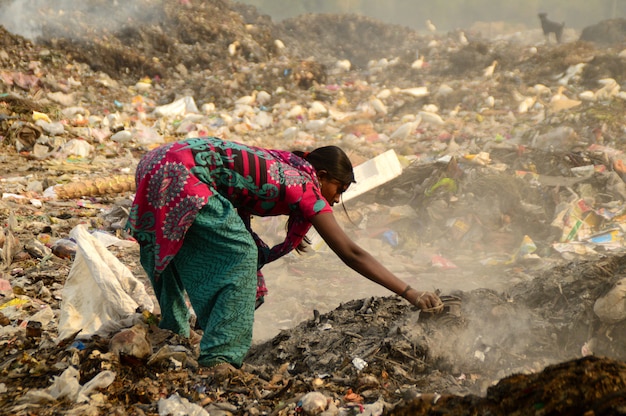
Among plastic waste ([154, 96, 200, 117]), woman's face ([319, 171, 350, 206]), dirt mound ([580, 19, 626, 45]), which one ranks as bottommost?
dirt mound ([580, 19, 626, 45])

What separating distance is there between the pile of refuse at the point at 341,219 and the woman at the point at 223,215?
18cm

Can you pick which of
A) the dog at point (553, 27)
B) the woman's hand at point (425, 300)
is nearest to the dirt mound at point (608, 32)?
the dog at point (553, 27)

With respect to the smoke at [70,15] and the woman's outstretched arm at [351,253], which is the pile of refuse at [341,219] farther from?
the woman's outstretched arm at [351,253]

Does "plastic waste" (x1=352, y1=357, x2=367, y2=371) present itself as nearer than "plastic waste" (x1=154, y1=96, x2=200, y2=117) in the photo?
Yes

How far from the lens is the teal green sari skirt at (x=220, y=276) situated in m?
1.99

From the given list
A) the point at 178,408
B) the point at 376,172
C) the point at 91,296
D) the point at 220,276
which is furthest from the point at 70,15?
the point at 178,408

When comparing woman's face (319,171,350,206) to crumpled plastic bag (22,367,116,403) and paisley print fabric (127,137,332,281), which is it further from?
crumpled plastic bag (22,367,116,403)

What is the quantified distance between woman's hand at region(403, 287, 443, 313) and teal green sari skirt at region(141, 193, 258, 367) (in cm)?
61

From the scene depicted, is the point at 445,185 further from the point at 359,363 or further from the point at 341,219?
the point at 359,363

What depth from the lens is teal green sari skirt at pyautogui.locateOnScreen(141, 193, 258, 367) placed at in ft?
6.53

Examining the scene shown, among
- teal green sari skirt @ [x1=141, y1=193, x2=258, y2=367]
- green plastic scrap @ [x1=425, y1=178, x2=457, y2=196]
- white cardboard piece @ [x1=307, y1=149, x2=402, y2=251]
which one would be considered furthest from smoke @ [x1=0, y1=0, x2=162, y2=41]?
teal green sari skirt @ [x1=141, y1=193, x2=258, y2=367]

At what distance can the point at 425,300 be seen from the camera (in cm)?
222

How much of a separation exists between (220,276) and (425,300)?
0.84m

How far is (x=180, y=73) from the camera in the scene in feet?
34.7
